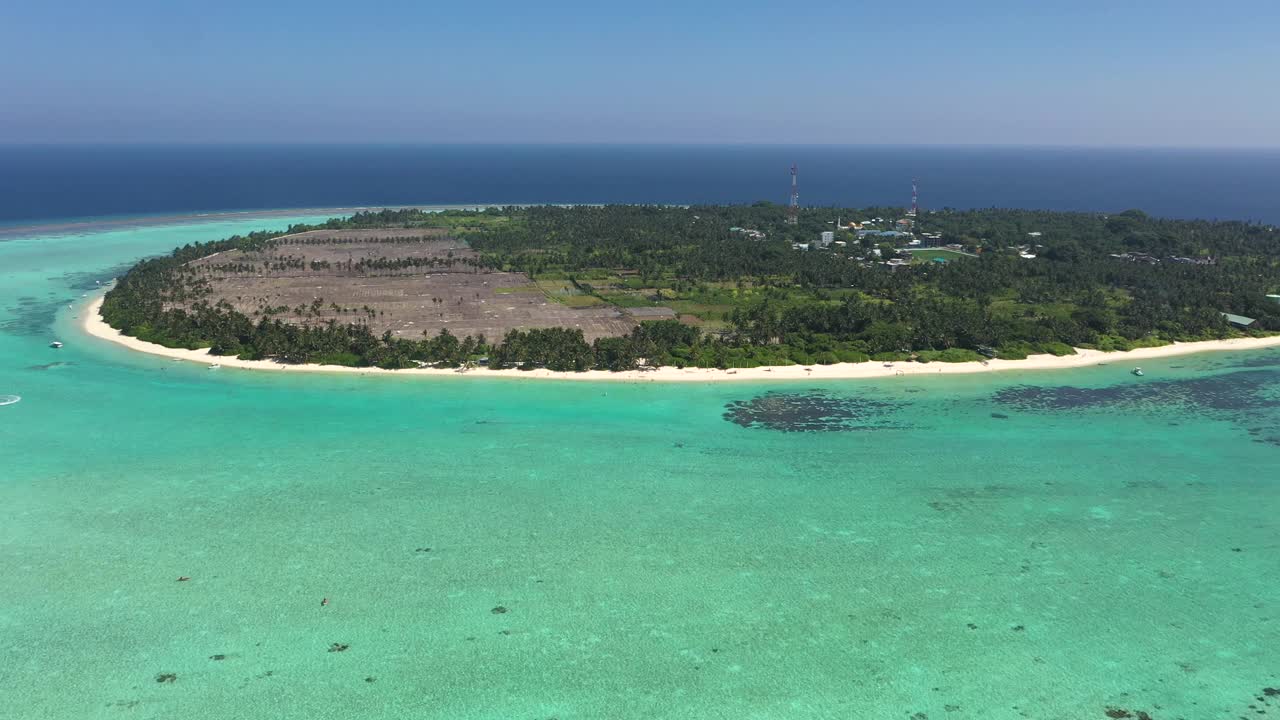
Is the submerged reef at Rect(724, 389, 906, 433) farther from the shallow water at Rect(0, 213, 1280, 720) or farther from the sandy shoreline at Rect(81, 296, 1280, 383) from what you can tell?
the sandy shoreline at Rect(81, 296, 1280, 383)

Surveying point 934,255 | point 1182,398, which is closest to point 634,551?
point 1182,398

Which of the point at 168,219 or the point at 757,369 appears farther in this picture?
the point at 168,219

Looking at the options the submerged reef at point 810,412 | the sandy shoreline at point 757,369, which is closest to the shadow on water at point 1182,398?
the sandy shoreline at point 757,369

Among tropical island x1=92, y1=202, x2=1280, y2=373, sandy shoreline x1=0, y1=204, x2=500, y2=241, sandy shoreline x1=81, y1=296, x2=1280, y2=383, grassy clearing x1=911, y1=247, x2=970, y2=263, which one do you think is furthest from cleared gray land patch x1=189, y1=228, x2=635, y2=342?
grassy clearing x1=911, y1=247, x2=970, y2=263

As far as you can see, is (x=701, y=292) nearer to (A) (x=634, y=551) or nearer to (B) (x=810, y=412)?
(B) (x=810, y=412)

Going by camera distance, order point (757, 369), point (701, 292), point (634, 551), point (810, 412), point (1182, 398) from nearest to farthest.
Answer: point (634, 551)
point (810, 412)
point (1182, 398)
point (757, 369)
point (701, 292)

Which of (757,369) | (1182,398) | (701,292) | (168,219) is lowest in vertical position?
(1182,398)

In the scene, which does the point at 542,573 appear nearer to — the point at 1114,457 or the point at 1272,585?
the point at 1272,585

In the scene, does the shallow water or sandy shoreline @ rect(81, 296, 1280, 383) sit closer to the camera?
the shallow water

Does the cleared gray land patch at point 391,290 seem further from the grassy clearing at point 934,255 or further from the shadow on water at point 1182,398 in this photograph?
the grassy clearing at point 934,255
